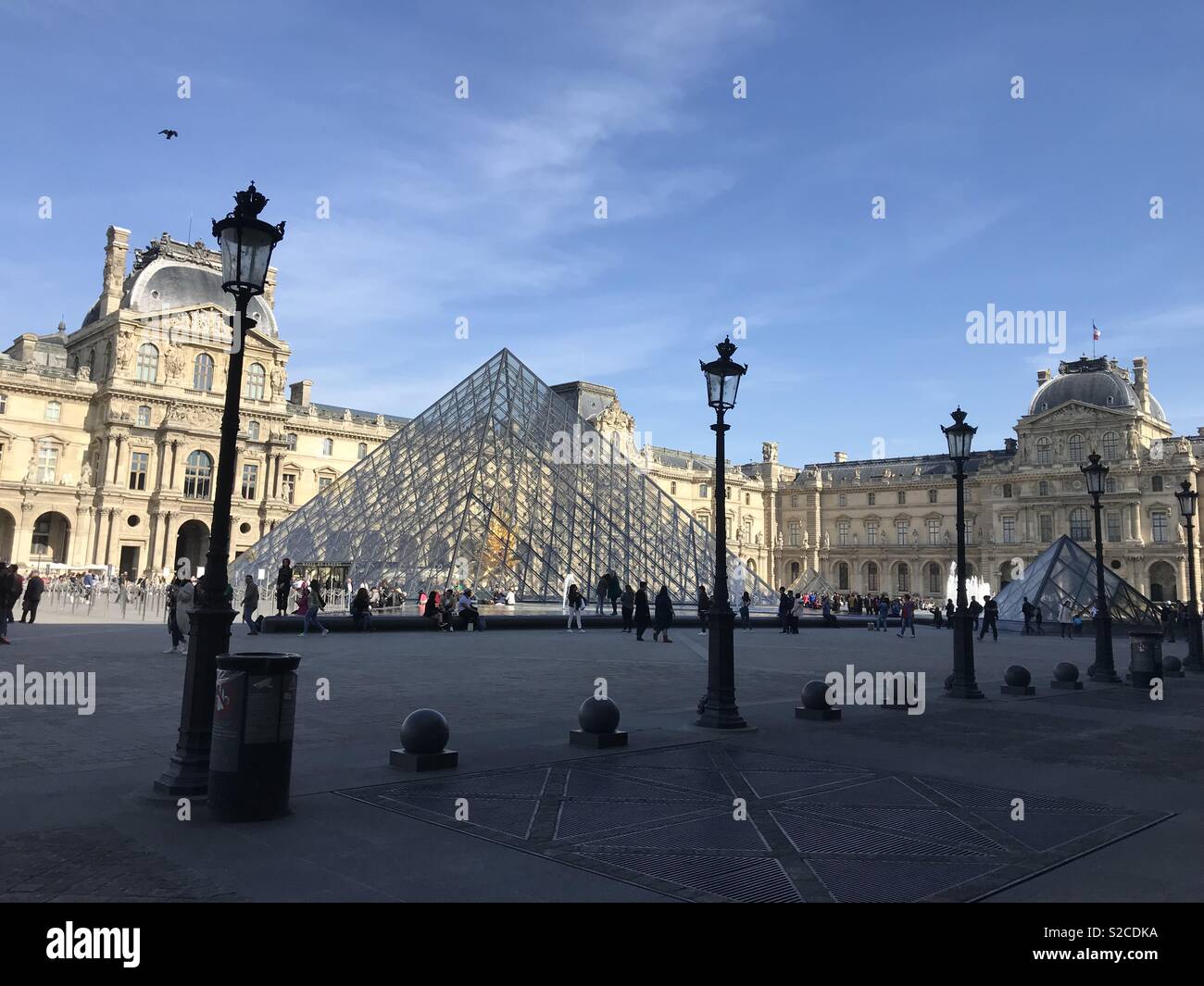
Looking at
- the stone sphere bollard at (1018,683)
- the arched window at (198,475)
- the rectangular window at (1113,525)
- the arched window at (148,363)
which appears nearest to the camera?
the stone sphere bollard at (1018,683)

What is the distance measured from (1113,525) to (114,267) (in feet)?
223

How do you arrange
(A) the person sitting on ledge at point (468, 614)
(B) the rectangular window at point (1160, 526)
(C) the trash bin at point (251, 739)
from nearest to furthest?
(C) the trash bin at point (251, 739), (A) the person sitting on ledge at point (468, 614), (B) the rectangular window at point (1160, 526)

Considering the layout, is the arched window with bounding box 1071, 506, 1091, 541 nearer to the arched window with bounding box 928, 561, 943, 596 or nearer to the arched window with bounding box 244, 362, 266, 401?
the arched window with bounding box 928, 561, 943, 596

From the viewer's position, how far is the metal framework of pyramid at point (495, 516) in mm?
25077

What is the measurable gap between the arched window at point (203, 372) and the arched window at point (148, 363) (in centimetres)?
201

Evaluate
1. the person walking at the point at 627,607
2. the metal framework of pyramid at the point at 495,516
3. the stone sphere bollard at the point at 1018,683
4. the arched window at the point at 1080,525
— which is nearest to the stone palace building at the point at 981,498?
the arched window at the point at 1080,525

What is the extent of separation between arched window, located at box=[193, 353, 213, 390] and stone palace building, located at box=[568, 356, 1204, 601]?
23335mm

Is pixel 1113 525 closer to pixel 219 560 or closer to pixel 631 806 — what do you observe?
pixel 631 806

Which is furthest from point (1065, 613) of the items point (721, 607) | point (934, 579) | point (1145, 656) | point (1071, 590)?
point (934, 579)

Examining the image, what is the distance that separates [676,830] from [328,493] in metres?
25.3

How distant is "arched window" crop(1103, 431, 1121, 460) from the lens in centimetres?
6400

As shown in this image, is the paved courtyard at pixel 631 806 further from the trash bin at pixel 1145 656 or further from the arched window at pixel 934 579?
the arched window at pixel 934 579

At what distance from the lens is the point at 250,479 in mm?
54906
